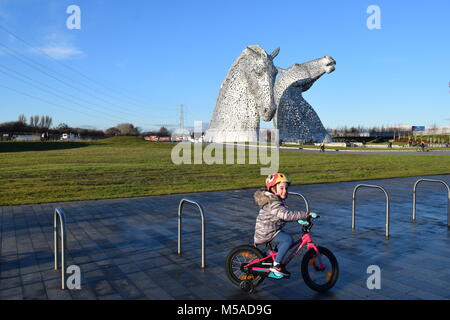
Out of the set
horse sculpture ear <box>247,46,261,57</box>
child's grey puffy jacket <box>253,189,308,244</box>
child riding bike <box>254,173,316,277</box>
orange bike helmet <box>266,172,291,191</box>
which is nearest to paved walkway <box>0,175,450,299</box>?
child riding bike <box>254,173,316,277</box>

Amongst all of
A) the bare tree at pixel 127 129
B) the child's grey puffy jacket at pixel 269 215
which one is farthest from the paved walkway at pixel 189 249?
the bare tree at pixel 127 129

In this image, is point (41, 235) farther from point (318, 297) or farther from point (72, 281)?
point (318, 297)

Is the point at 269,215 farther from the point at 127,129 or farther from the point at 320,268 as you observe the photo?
the point at 127,129

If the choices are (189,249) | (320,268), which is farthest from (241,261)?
(189,249)

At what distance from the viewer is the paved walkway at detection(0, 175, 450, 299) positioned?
4.78 m

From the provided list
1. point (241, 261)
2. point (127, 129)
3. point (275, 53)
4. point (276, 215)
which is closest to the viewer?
point (276, 215)

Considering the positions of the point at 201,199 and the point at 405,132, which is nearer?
the point at 201,199

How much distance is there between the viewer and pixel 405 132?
131250 mm

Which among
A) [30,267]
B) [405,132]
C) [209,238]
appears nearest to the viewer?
[30,267]

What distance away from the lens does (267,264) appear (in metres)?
4.78

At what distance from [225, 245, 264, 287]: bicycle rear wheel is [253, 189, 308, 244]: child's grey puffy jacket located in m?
0.16

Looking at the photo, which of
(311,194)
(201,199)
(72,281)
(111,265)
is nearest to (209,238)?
(111,265)

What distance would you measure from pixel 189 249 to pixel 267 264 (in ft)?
7.29
